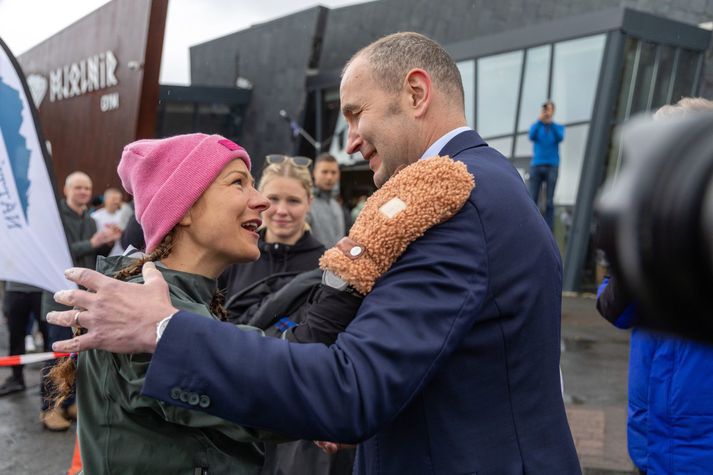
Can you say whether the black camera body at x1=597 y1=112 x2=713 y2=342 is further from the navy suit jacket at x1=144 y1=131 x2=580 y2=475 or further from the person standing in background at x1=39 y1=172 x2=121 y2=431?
the person standing in background at x1=39 y1=172 x2=121 y2=431

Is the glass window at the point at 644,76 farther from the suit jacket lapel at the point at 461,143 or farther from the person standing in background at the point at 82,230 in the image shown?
the suit jacket lapel at the point at 461,143

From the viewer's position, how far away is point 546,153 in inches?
438

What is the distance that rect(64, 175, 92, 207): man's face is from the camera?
21.0 ft

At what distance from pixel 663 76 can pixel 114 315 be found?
14420 mm

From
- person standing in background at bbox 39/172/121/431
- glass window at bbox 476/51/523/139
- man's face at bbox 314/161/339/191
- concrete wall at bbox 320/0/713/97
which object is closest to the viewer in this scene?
man's face at bbox 314/161/339/191

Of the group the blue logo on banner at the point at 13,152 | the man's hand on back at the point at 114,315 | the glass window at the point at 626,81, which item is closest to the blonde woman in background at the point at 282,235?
the blue logo on banner at the point at 13,152

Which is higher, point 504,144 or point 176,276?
point 176,276

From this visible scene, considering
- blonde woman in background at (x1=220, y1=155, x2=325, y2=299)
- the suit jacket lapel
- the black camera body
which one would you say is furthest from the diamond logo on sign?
the black camera body

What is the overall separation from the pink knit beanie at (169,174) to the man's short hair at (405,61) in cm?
52

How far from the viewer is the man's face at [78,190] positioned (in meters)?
6.40

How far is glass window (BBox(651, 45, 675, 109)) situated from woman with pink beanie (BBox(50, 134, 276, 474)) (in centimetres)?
1323

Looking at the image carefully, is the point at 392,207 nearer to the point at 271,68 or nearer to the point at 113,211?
the point at 113,211

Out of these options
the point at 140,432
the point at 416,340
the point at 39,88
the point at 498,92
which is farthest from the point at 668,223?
the point at 39,88

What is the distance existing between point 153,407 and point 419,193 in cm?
78
